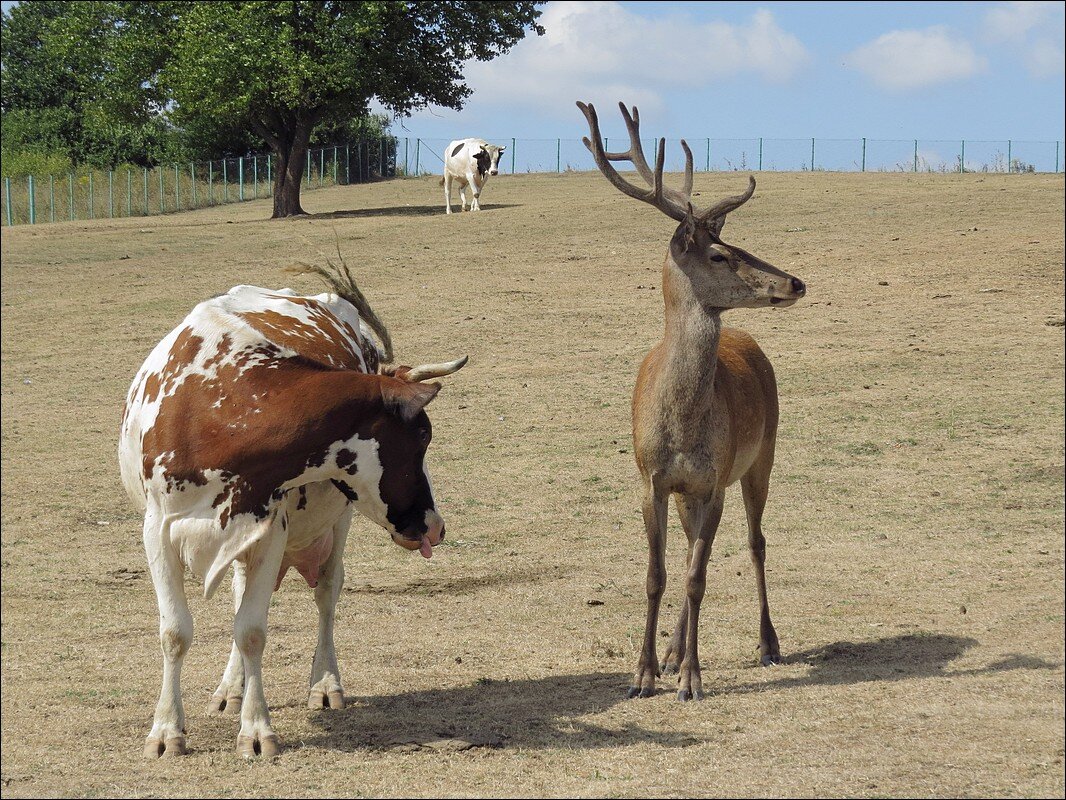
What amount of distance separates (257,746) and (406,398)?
5.73ft

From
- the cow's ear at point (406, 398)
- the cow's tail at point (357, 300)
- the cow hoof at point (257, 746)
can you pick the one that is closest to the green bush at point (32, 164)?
the cow's tail at point (357, 300)

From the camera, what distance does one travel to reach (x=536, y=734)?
6617 millimetres

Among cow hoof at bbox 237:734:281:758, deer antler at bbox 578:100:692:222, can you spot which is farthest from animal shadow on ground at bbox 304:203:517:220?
cow hoof at bbox 237:734:281:758

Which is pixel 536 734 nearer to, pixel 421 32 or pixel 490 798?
pixel 490 798

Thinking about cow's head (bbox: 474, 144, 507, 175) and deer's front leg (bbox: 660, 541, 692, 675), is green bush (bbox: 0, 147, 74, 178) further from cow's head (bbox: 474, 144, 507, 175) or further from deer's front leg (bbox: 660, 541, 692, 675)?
deer's front leg (bbox: 660, 541, 692, 675)

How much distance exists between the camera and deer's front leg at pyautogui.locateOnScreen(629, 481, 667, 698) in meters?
7.37

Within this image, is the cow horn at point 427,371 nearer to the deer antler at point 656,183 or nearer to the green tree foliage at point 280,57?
the deer antler at point 656,183

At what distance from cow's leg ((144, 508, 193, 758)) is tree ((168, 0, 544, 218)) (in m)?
27.3

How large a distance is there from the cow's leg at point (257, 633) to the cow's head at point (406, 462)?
1.73ft

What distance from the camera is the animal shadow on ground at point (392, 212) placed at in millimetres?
33031

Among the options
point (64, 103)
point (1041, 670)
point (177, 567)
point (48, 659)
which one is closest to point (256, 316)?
point (177, 567)

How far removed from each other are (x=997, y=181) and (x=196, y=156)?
31.2m

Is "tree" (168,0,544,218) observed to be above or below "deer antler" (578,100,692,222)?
above

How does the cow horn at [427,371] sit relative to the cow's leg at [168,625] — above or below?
above
